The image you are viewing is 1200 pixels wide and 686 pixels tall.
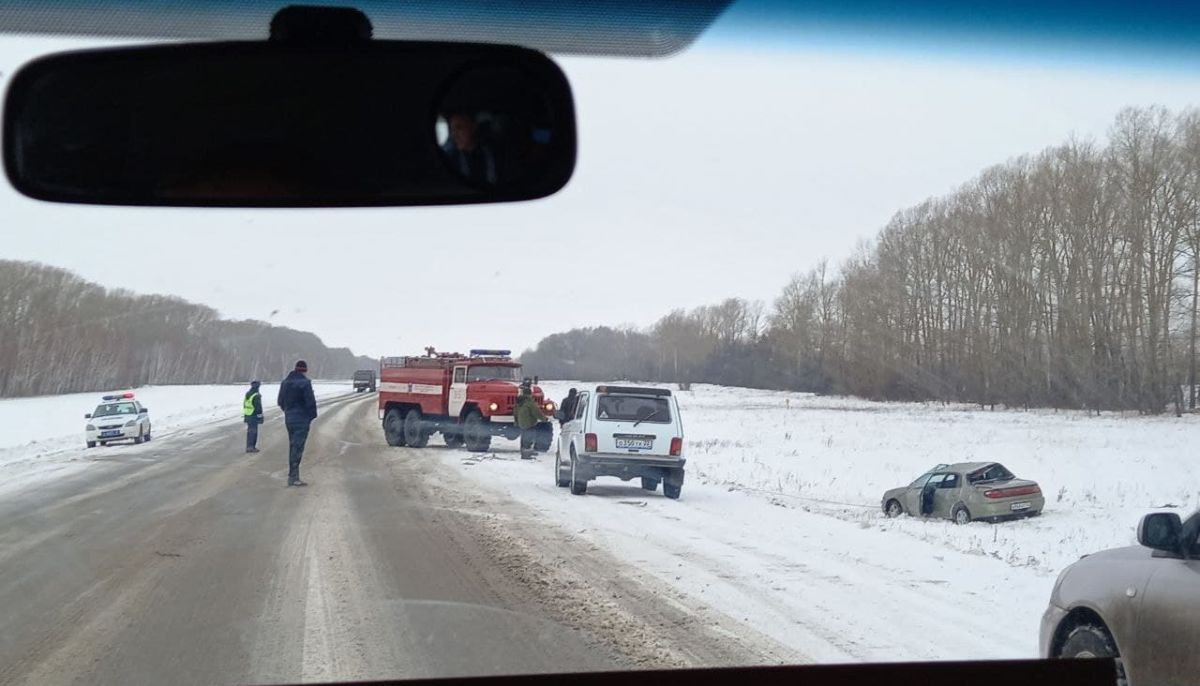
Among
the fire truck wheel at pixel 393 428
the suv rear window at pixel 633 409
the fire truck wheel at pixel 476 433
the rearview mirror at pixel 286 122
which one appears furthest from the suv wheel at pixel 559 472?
the rearview mirror at pixel 286 122

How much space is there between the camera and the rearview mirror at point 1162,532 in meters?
4.65

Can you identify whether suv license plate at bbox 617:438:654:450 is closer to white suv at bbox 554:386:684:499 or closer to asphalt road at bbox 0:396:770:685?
white suv at bbox 554:386:684:499

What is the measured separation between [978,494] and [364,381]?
397 centimetres

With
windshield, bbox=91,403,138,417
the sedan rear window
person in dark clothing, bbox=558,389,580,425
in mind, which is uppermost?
person in dark clothing, bbox=558,389,580,425

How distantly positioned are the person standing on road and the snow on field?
1139mm

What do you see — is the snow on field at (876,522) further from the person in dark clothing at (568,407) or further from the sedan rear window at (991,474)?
the person in dark clothing at (568,407)

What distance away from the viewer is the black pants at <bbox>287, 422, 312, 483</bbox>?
23.0 feet

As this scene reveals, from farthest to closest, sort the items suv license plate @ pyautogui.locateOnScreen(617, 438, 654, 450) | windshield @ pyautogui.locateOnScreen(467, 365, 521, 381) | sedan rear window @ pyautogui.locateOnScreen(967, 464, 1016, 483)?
suv license plate @ pyautogui.locateOnScreen(617, 438, 654, 450), windshield @ pyautogui.locateOnScreen(467, 365, 521, 381), sedan rear window @ pyautogui.locateOnScreen(967, 464, 1016, 483)

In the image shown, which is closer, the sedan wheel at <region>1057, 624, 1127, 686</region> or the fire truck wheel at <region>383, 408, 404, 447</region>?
the sedan wheel at <region>1057, 624, 1127, 686</region>

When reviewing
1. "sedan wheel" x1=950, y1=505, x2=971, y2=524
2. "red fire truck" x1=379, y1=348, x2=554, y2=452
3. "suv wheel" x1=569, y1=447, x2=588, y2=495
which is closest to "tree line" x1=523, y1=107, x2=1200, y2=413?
"red fire truck" x1=379, y1=348, x2=554, y2=452

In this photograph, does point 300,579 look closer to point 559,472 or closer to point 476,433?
point 476,433

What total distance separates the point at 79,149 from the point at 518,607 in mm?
3844

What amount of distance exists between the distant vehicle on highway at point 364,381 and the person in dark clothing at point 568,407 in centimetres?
246

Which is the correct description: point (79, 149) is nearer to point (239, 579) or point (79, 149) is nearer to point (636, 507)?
point (239, 579)
